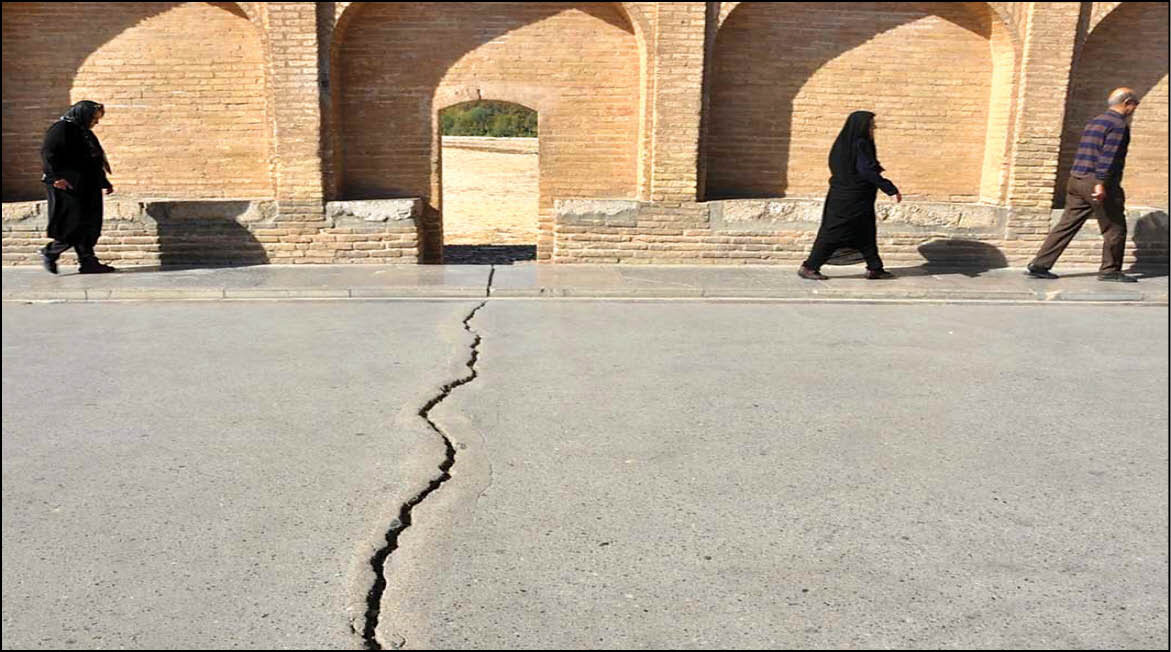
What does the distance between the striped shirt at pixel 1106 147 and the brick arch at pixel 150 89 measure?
808cm

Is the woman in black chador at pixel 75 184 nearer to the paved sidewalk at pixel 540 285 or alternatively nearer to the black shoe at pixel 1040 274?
the paved sidewalk at pixel 540 285

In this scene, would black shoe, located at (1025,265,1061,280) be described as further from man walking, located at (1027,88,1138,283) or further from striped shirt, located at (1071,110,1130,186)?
striped shirt, located at (1071,110,1130,186)

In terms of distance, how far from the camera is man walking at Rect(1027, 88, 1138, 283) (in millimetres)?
9164

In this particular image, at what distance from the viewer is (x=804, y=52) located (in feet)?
35.2

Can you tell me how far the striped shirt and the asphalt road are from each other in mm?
2676

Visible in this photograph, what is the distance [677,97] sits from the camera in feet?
33.8

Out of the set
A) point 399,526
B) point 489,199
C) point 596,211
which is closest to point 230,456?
point 399,526

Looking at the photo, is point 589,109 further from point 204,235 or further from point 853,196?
point 204,235

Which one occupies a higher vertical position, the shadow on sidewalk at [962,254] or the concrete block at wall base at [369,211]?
the concrete block at wall base at [369,211]

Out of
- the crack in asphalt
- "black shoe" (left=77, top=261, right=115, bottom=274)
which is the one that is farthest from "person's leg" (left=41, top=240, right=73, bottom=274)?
the crack in asphalt

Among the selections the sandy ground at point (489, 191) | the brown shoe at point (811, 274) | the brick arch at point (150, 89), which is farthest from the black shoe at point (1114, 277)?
the sandy ground at point (489, 191)

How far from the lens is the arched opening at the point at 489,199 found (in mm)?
14920

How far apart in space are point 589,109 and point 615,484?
286 inches

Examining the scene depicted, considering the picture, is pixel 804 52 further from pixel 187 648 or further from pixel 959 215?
pixel 187 648
